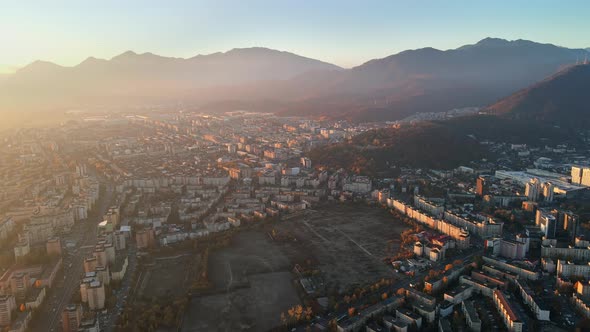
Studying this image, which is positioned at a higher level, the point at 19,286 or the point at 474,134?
the point at 474,134

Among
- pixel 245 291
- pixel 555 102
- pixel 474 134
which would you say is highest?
pixel 555 102

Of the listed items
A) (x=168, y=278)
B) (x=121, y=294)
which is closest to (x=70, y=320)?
(x=121, y=294)

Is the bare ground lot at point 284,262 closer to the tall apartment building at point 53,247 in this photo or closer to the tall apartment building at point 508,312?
the tall apartment building at point 508,312

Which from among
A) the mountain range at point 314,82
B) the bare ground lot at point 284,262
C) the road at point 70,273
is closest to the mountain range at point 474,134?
the bare ground lot at point 284,262

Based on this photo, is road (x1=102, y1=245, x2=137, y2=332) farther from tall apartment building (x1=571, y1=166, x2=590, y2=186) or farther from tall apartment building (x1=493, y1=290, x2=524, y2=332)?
tall apartment building (x1=571, y1=166, x2=590, y2=186)

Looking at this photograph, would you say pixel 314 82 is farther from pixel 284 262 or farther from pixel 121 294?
pixel 121 294

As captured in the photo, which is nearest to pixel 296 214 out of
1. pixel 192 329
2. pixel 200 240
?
pixel 200 240

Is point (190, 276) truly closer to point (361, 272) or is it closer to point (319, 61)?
point (361, 272)
